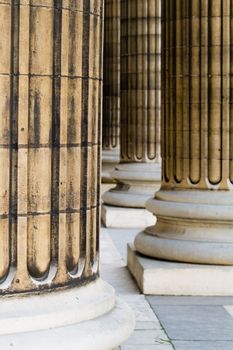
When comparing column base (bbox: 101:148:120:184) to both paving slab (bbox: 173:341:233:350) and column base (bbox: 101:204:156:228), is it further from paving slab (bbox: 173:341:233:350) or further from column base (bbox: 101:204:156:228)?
paving slab (bbox: 173:341:233:350)

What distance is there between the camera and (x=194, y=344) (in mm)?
11281

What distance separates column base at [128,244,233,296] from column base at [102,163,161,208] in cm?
972

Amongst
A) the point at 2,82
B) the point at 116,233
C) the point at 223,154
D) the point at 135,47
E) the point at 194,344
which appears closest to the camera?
the point at 2,82

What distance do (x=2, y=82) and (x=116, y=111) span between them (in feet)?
86.7

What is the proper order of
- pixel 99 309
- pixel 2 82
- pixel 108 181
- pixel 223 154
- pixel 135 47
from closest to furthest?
1. pixel 2 82
2. pixel 99 309
3. pixel 223 154
4. pixel 135 47
5. pixel 108 181

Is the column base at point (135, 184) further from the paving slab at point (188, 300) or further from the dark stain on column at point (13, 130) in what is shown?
the dark stain on column at point (13, 130)

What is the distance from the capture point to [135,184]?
25.0 m

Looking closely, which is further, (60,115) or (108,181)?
(108,181)

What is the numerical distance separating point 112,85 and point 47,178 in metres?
26.4

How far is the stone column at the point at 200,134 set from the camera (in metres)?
15.2

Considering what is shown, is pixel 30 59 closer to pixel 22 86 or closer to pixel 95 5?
pixel 22 86

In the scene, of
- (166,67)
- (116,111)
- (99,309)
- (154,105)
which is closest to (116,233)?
(154,105)

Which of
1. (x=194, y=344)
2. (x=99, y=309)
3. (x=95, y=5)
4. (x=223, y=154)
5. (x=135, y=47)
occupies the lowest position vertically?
(x=194, y=344)

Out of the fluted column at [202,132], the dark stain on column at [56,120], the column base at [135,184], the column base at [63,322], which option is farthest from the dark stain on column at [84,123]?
the column base at [135,184]
